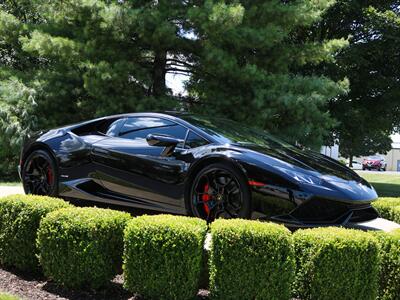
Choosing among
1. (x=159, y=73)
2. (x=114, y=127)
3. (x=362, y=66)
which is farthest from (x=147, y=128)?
(x=362, y=66)

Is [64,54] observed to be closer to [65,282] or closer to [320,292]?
[65,282]

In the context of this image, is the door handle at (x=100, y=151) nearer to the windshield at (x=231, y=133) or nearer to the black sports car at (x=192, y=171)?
the black sports car at (x=192, y=171)

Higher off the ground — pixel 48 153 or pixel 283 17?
pixel 283 17

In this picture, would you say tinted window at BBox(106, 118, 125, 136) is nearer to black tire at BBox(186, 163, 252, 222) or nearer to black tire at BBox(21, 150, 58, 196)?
black tire at BBox(21, 150, 58, 196)

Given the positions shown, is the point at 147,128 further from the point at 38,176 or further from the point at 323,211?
the point at 323,211

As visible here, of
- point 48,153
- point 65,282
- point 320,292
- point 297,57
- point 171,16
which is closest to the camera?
point 320,292

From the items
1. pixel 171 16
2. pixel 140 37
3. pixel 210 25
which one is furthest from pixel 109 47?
pixel 210 25

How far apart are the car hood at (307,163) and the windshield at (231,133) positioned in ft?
0.56

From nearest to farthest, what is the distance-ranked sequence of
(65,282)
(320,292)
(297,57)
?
(320,292) → (65,282) → (297,57)

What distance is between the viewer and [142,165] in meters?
4.75

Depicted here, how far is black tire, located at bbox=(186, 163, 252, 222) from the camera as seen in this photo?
161 inches

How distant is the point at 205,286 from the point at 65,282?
3.45 ft

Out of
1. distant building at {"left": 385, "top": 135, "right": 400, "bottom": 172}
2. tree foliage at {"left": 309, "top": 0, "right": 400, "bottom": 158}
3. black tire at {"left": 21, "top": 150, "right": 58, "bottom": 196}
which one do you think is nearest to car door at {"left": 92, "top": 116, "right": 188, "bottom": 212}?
black tire at {"left": 21, "top": 150, "right": 58, "bottom": 196}

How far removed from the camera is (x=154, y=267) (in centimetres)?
318
